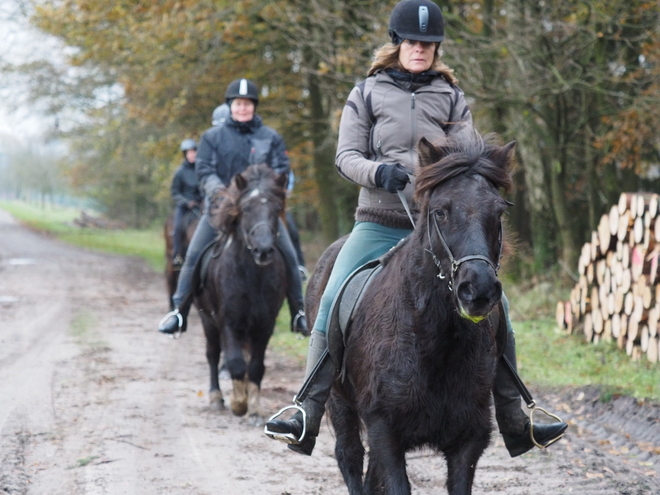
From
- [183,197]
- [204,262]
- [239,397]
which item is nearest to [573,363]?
[239,397]

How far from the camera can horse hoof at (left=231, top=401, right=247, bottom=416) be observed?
26.3 feet

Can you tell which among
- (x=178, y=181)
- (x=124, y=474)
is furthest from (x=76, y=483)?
(x=178, y=181)

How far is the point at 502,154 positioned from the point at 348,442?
2108mm

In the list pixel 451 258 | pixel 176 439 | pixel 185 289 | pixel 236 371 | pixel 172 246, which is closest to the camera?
pixel 451 258

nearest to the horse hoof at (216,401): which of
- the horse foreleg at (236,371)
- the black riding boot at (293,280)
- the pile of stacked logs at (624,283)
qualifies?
the horse foreleg at (236,371)

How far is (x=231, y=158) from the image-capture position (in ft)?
29.6

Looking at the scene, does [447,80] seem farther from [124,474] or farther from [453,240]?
[124,474]

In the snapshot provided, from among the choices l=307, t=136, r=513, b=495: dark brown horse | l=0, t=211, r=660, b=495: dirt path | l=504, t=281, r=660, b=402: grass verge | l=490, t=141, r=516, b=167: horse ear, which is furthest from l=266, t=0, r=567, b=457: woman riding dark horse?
l=504, t=281, r=660, b=402: grass verge

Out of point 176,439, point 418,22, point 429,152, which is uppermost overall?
point 418,22

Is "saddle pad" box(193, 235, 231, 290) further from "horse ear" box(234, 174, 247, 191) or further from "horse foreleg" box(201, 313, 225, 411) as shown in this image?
"horse ear" box(234, 174, 247, 191)

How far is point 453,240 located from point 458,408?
85cm

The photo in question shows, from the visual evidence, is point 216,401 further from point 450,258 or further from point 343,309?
point 450,258

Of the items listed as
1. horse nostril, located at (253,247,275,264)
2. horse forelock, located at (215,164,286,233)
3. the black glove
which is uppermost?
the black glove

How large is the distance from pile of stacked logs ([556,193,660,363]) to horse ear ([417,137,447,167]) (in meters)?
6.02
